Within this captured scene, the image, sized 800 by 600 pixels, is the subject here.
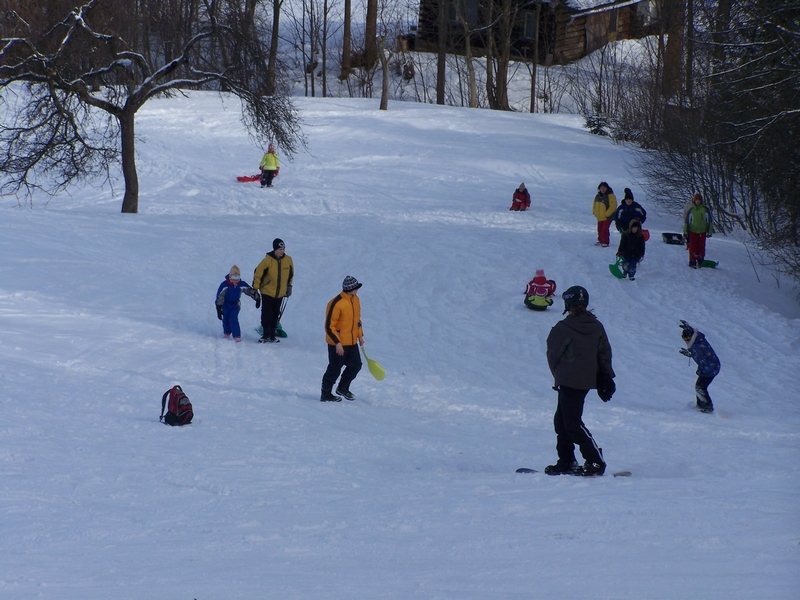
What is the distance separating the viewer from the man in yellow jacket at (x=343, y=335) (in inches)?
355

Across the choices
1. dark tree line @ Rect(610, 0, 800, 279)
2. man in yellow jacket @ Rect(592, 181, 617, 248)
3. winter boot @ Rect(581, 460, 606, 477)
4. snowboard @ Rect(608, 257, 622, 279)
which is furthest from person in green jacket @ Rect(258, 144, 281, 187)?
winter boot @ Rect(581, 460, 606, 477)

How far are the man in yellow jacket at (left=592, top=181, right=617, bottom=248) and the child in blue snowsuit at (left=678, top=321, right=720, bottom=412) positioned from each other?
7.96 metres

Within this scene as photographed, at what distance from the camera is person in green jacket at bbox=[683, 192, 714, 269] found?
608 inches

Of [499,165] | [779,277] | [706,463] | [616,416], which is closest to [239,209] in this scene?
[499,165]

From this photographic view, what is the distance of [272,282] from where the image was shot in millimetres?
11688

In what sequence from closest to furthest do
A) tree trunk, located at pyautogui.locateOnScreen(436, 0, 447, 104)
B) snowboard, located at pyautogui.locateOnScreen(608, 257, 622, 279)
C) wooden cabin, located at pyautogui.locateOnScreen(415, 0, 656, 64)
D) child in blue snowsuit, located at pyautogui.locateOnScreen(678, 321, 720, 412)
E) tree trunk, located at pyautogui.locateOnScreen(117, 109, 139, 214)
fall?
child in blue snowsuit, located at pyautogui.locateOnScreen(678, 321, 720, 412) < snowboard, located at pyautogui.locateOnScreen(608, 257, 622, 279) < tree trunk, located at pyautogui.locateOnScreen(117, 109, 139, 214) < tree trunk, located at pyautogui.locateOnScreen(436, 0, 447, 104) < wooden cabin, located at pyautogui.locateOnScreen(415, 0, 656, 64)

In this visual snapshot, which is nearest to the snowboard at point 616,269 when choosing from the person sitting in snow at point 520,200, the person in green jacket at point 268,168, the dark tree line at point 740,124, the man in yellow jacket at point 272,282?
the dark tree line at point 740,124

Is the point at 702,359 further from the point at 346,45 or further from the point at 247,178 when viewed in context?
the point at 346,45

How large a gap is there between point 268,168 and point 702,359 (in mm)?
16664

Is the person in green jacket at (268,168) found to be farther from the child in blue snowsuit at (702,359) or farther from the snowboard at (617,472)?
the snowboard at (617,472)

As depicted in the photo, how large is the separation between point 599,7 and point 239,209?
36580 mm

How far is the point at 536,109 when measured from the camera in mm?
49562

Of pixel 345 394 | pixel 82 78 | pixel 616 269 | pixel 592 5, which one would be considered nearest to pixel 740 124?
pixel 616 269

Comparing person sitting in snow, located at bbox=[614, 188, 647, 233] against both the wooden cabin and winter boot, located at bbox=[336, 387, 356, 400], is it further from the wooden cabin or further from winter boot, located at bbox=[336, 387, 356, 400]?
the wooden cabin
